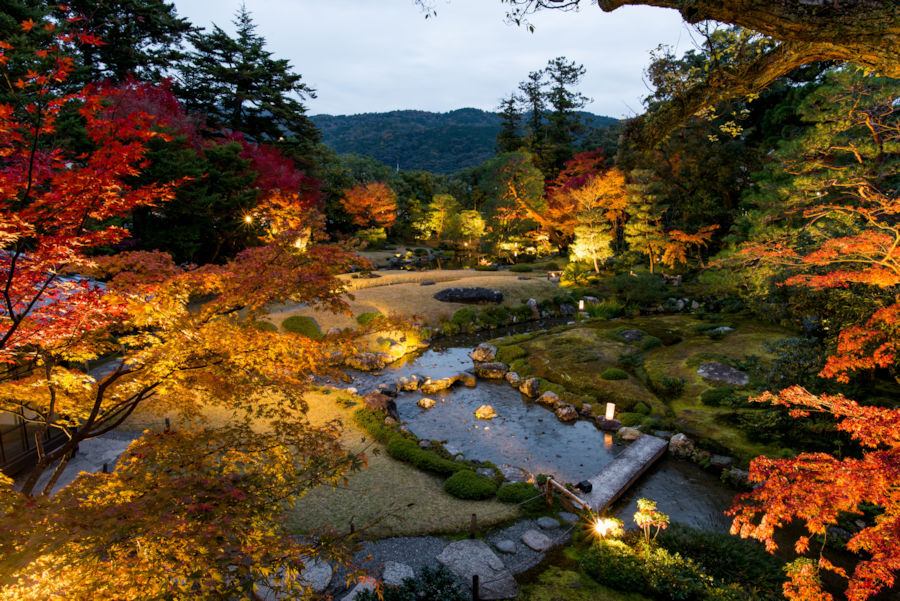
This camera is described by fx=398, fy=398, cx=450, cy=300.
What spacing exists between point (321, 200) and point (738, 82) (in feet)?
88.7

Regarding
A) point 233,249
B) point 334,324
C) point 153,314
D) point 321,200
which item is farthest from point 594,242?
point 153,314

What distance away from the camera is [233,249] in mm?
21719

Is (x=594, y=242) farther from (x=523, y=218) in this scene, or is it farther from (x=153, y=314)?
(x=153, y=314)

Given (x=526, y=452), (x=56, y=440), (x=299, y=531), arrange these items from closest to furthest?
(x=299, y=531) → (x=56, y=440) → (x=526, y=452)

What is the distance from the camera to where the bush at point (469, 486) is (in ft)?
25.8

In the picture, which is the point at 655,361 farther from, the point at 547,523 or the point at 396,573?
the point at 396,573

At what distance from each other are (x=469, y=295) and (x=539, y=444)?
1092 cm

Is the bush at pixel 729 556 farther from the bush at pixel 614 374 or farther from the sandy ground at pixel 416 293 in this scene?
the sandy ground at pixel 416 293

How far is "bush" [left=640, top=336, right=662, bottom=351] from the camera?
49.5 feet

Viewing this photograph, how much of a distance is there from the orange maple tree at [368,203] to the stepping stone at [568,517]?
27.7 m

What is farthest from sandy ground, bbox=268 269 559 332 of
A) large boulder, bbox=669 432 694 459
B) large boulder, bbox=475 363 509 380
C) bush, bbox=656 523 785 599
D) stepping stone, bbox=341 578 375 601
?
bush, bbox=656 523 785 599

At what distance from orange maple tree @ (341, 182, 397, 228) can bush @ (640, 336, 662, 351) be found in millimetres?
22672

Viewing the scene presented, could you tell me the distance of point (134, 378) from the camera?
16.8 feet

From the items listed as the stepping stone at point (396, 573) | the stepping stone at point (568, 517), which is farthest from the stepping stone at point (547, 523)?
the stepping stone at point (396, 573)
